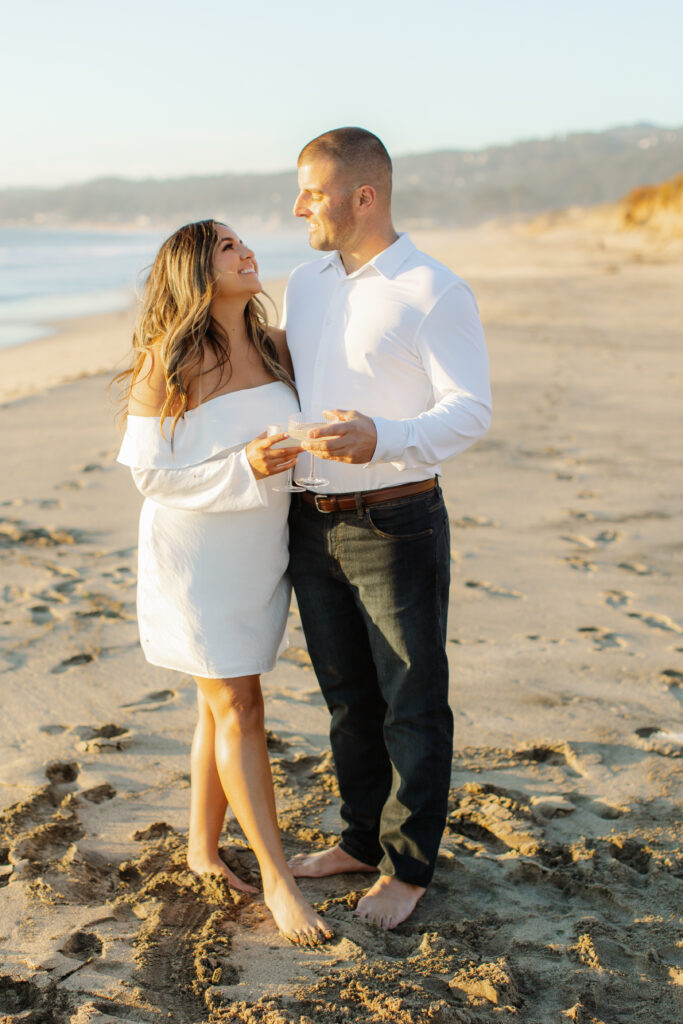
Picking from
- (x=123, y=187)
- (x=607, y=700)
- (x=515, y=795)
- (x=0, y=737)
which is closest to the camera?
(x=515, y=795)

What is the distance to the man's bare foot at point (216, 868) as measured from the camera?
2873 mm

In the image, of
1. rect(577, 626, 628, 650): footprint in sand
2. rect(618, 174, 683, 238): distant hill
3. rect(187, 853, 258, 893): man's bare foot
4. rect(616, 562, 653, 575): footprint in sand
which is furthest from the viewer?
rect(618, 174, 683, 238): distant hill

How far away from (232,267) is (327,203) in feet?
1.12

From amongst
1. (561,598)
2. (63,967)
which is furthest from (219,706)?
(561,598)

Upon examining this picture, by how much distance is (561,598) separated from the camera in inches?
194

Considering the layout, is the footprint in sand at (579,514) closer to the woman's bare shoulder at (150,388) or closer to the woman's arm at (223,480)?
the woman's arm at (223,480)

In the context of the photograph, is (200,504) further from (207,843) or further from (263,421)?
(207,843)

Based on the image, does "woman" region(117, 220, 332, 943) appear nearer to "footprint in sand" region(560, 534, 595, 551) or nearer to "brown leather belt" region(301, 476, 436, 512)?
"brown leather belt" region(301, 476, 436, 512)

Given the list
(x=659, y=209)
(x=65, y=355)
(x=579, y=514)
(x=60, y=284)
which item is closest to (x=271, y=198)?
(x=659, y=209)

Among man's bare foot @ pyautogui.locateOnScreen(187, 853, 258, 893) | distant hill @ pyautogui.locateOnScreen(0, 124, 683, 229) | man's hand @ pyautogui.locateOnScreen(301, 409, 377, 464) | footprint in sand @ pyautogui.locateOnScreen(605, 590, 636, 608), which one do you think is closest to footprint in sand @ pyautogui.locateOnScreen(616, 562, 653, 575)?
footprint in sand @ pyautogui.locateOnScreen(605, 590, 636, 608)

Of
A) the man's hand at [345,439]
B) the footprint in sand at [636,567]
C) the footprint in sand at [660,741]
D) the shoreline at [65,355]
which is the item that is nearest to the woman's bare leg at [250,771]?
the man's hand at [345,439]

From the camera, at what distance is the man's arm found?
2.47 m

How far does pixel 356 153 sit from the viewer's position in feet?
8.93

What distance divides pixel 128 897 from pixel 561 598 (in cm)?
285
